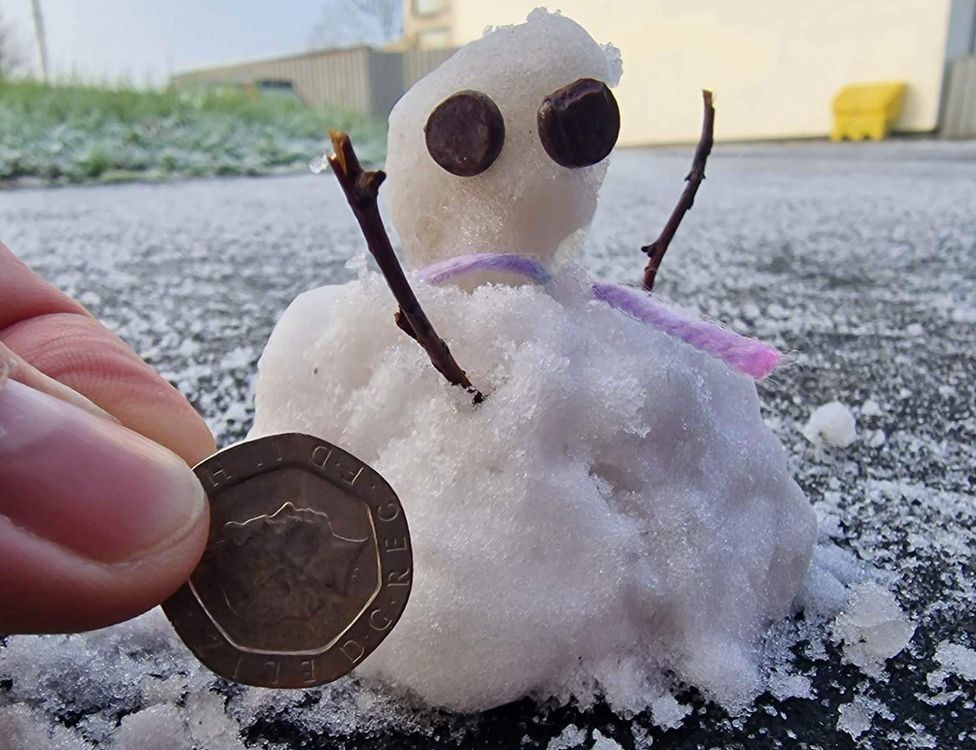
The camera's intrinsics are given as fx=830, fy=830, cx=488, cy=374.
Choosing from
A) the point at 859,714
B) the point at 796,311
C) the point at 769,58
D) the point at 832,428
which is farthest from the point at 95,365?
the point at 769,58

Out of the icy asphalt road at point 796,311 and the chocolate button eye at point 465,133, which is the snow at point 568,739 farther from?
the chocolate button eye at point 465,133

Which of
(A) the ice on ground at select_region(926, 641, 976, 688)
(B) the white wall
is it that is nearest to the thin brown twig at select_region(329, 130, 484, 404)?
(A) the ice on ground at select_region(926, 641, 976, 688)

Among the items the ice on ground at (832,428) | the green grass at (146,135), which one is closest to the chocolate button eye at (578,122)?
the ice on ground at (832,428)

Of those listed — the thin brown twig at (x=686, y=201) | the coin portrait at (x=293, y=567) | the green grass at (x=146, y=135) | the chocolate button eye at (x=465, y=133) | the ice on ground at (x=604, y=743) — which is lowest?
the green grass at (x=146, y=135)

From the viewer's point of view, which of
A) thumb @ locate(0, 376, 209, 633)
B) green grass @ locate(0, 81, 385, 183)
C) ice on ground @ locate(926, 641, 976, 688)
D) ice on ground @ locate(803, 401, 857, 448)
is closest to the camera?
thumb @ locate(0, 376, 209, 633)

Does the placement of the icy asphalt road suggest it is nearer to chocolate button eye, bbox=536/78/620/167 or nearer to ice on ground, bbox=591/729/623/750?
ice on ground, bbox=591/729/623/750

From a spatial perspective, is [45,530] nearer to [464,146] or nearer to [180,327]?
[464,146]
